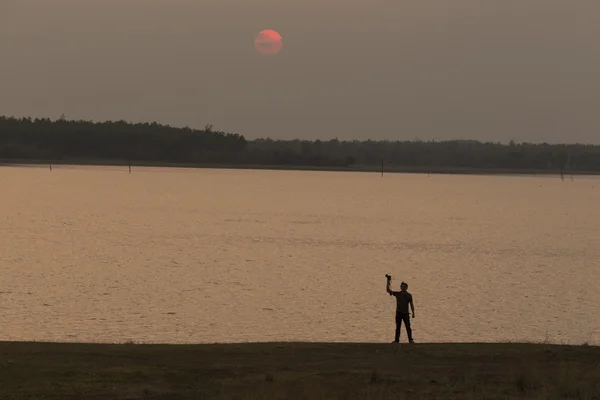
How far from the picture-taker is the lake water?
36.4 meters
